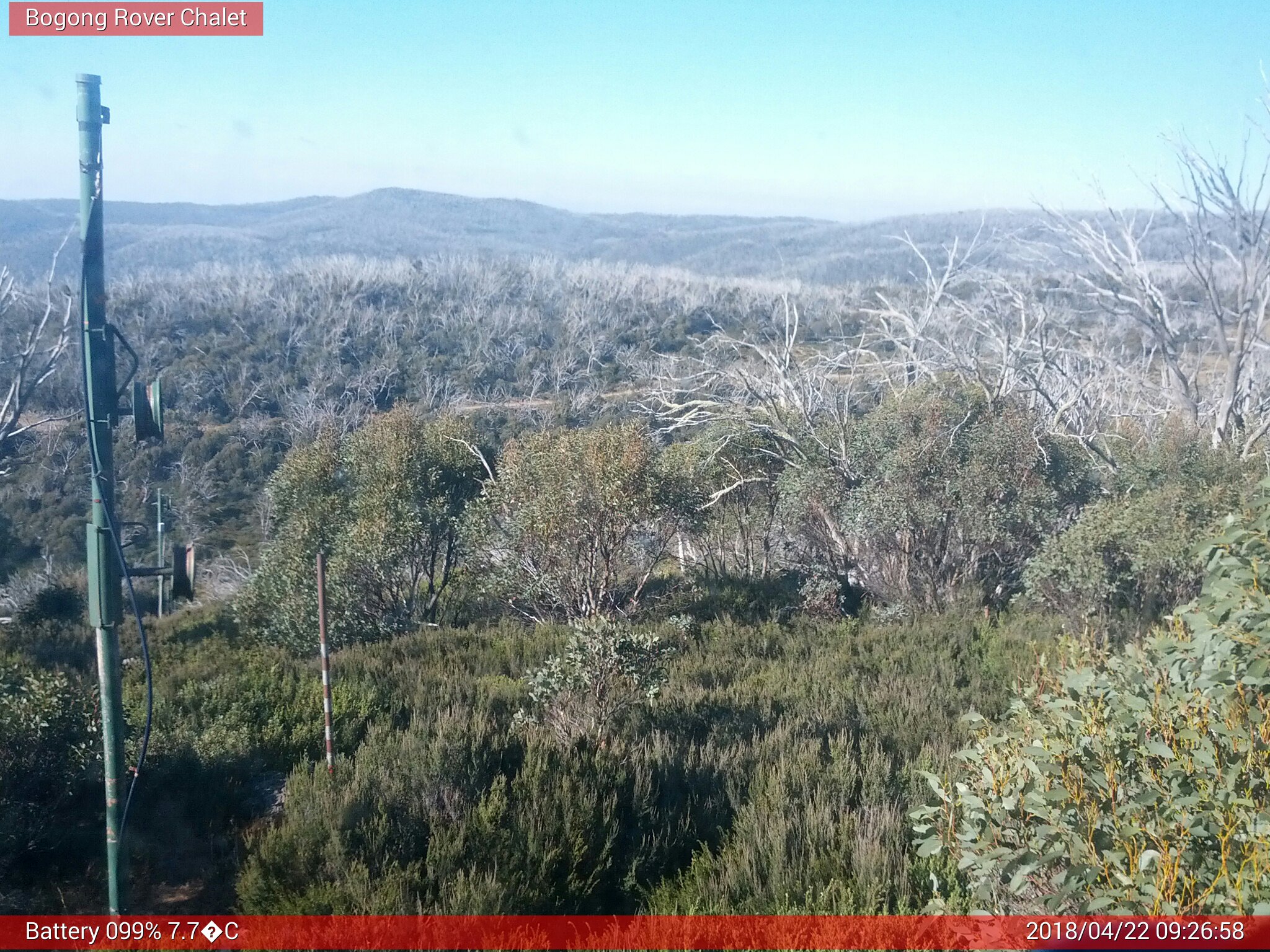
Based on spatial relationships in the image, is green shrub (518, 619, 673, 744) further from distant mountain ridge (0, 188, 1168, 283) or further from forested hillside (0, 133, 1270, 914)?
distant mountain ridge (0, 188, 1168, 283)

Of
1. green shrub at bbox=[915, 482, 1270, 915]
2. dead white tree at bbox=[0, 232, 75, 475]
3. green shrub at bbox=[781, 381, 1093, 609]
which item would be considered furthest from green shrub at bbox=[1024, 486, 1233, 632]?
dead white tree at bbox=[0, 232, 75, 475]

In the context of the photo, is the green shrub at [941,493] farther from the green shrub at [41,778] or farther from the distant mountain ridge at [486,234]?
the distant mountain ridge at [486,234]

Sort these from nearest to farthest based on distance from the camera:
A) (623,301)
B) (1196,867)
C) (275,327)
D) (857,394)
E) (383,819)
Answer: (1196,867)
(383,819)
(857,394)
(275,327)
(623,301)

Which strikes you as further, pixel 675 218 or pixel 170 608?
pixel 675 218

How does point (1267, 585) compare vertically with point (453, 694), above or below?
above

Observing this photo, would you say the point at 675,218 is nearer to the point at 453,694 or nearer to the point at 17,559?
the point at 17,559

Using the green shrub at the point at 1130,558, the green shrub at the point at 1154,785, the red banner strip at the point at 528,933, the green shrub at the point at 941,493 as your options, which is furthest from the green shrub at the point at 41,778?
the green shrub at the point at 941,493

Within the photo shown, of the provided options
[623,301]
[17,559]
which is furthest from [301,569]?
[623,301]
